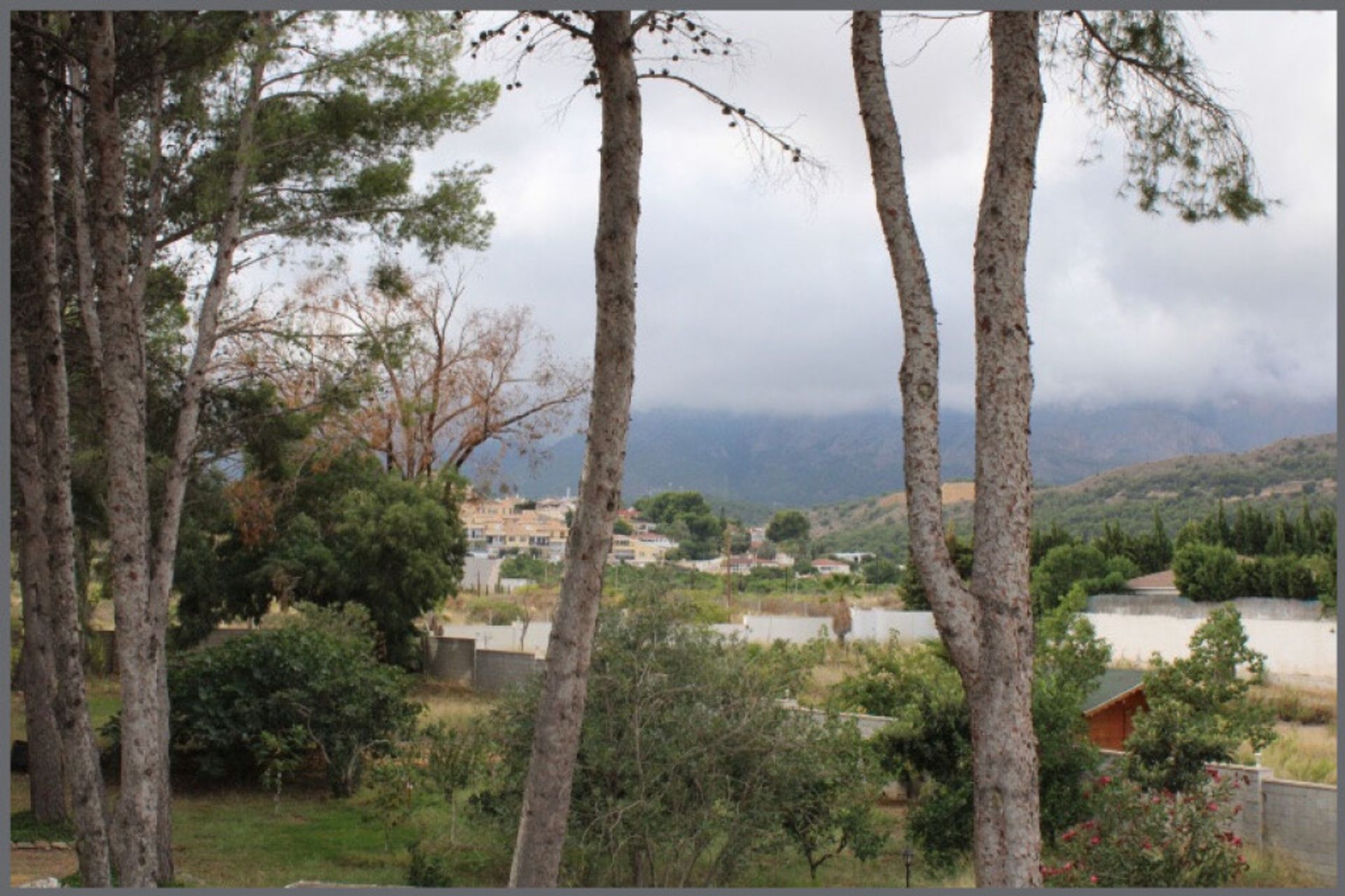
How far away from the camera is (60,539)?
8031 mm

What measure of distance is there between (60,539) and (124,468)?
57 centimetres

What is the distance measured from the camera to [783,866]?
11.8 m

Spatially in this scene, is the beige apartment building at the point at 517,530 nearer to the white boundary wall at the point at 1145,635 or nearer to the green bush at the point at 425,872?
the white boundary wall at the point at 1145,635

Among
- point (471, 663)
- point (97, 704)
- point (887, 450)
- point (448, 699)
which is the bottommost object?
point (448, 699)

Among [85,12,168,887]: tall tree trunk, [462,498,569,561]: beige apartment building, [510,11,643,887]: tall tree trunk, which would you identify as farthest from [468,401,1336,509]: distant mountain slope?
[510,11,643,887]: tall tree trunk

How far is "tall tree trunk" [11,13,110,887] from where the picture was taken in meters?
7.79

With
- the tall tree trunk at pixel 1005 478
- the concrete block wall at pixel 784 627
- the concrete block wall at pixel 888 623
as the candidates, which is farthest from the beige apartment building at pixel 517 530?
the tall tree trunk at pixel 1005 478

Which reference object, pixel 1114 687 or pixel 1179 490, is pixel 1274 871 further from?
pixel 1179 490

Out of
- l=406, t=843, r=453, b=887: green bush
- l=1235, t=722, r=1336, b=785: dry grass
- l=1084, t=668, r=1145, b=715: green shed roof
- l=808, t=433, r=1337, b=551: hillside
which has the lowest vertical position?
l=1235, t=722, r=1336, b=785: dry grass

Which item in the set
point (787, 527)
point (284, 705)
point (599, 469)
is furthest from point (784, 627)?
point (787, 527)

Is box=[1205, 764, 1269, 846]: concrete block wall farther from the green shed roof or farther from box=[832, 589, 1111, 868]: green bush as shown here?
the green shed roof

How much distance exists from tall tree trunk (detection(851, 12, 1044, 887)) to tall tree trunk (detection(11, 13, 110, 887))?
5169 mm

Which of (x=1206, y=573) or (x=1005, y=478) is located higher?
(x=1005, y=478)

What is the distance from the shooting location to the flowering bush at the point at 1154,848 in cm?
931
